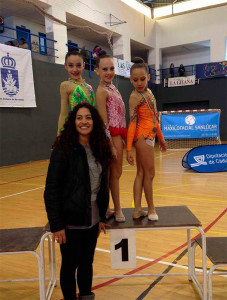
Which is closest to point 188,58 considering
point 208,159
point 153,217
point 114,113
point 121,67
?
point 121,67

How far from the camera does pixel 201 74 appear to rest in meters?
15.3

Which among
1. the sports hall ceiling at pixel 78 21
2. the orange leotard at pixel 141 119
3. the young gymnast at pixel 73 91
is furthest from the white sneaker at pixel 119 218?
the sports hall ceiling at pixel 78 21

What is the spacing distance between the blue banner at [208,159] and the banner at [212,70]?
9.34 metres

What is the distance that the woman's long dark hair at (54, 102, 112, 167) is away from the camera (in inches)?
67.9

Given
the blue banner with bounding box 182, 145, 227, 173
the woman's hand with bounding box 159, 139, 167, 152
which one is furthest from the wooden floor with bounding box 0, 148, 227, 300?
the woman's hand with bounding box 159, 139, 167, 152

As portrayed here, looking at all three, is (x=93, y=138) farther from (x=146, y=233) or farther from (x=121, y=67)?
(x=121, y=67)

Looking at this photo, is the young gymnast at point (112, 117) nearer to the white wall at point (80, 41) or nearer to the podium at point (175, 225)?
the podium at point (175, 225)

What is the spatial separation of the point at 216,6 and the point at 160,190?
→ 43.2 ft

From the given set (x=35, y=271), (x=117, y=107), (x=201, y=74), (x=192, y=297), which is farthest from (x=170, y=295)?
(x=201, y=74)

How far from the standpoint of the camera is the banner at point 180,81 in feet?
49.9

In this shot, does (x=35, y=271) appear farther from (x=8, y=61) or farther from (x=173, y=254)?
(x=8, y=61)

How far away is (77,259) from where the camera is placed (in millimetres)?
1808

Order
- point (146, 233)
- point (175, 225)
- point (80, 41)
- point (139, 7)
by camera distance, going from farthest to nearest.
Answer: point (139, 7) → point (80, 41) → point (146, 233) → point (175, 225)

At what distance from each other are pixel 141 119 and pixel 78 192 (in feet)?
2.98
